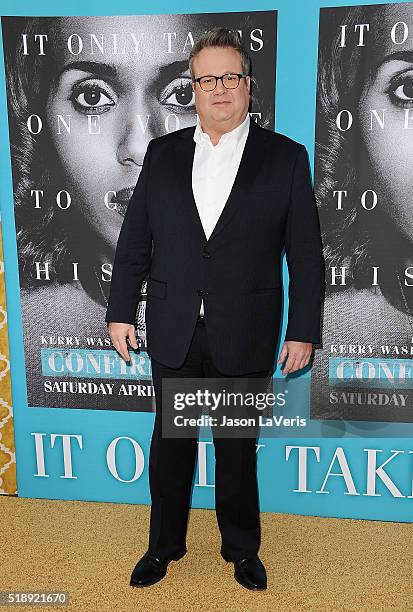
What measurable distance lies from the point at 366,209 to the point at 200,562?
4.91 feet

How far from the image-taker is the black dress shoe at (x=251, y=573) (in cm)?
228

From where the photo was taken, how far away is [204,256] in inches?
81.1

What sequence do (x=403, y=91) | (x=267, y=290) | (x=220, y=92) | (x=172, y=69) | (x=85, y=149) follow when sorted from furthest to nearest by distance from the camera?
1. (x=85, y=149)
2. (x=172, y=69)
3. (x=403, y=91)
4. (x=267, y=290)
5. (x=220, y=92)

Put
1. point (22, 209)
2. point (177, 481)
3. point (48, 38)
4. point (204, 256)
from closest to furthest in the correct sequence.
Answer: point (204, 256)
point (177, 481)
point (48, 38)
point (22, 209)

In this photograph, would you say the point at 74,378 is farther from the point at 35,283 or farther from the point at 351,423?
the point at 351,423

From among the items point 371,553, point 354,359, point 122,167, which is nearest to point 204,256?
point 122,167

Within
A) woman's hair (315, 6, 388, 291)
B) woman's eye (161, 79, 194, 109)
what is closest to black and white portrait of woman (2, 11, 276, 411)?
woman's eye (161, 79, 194, 109)

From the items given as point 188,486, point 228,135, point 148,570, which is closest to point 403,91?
point 228,135

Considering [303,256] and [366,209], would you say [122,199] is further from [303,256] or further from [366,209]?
[366,209]

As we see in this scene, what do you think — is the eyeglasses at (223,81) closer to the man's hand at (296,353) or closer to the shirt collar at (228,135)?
the shirt collar at (228,135)

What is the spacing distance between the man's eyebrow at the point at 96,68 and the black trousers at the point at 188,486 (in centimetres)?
115

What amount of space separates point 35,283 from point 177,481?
1.05 meters

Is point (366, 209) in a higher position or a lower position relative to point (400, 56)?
lower

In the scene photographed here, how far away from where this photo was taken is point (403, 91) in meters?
2.36
